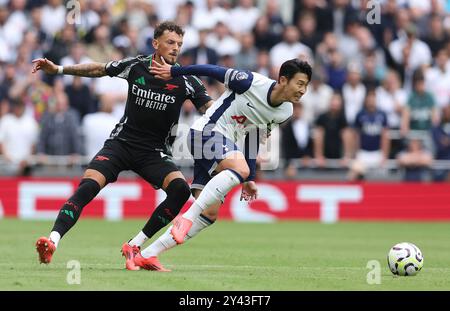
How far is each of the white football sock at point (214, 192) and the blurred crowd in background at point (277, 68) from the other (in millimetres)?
10532

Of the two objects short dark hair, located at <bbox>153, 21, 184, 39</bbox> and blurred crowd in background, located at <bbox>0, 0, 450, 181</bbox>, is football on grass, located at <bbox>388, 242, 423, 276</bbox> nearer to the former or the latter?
short dark hair, located at <bbox>153, 21, 184, 39</bbox>

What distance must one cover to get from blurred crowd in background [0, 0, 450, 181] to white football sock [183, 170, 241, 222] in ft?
34.6

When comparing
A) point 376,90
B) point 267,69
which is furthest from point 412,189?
point 267,69

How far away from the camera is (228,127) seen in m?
11.2

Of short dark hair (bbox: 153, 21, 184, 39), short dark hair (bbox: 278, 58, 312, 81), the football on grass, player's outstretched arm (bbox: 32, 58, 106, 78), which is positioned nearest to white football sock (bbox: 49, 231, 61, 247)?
player's outstretched arm (bbox: 32, 58, 106, 78)

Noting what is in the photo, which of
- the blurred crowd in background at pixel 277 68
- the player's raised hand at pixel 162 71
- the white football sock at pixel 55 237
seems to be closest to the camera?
the white football sock at pixel 55 237

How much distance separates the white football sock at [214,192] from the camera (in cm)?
1066

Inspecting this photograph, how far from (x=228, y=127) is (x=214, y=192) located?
0.87 m

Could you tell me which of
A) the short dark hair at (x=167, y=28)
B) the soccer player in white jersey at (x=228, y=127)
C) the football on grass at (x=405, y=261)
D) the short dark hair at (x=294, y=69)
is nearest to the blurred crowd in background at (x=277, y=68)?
the short dark hair at (x=167, y=28)

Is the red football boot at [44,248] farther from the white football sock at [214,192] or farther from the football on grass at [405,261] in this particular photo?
the football on grass at [405,261]

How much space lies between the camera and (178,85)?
11.5 m

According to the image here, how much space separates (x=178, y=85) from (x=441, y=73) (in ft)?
41.2

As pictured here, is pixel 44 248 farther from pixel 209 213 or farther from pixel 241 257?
pixel 241 257
